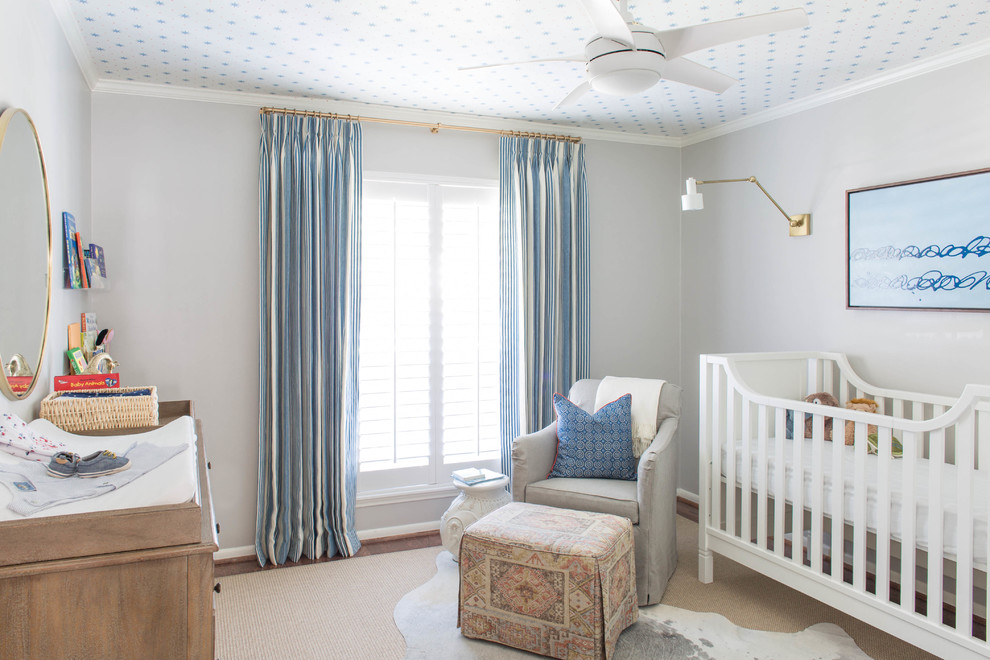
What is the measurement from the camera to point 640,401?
3207 mm

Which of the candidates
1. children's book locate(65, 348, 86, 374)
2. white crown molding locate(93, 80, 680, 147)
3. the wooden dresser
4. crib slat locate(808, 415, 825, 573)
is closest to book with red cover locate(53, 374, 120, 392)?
children's book locate(65, 348, 86, 374)

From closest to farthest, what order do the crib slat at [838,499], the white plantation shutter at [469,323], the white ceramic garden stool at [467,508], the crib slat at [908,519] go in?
the crib slat at [908,519]
the crib slat at [838,499]
the white ceramic garden stool at [467,508]
the white plantation shutter at [469,323]

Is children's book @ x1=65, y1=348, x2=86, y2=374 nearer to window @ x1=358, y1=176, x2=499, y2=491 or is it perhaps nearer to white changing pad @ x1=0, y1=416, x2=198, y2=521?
Result: white changing pad @ x1=0, y1=416, x2=198, y2=521

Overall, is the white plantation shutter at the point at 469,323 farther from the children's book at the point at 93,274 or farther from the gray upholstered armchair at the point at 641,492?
the children's book at the point at 93,274

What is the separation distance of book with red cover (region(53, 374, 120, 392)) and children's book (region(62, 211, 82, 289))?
452mm

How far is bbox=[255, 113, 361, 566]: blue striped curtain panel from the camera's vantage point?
10.8 ft

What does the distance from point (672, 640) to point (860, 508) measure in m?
0.86

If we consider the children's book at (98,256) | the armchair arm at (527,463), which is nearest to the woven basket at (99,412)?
the children's book at (98,256)

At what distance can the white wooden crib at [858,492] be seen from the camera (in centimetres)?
201

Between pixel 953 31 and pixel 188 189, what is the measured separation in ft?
11.3

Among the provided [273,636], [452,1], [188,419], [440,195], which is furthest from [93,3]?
[273,636]

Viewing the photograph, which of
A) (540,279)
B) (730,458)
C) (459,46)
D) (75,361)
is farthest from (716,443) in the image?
(75,361)

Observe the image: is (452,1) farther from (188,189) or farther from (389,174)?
(188,189)

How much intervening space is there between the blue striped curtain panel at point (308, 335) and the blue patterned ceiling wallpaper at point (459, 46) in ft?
1.21
